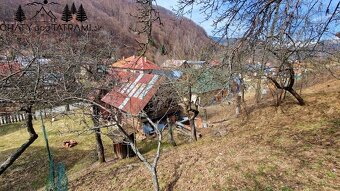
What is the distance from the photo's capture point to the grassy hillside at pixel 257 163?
5.11m

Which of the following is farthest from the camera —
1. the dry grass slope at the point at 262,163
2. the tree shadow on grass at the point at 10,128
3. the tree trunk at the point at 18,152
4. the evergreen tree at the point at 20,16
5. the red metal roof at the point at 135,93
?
the tree shadow on grass at the point at 10,128

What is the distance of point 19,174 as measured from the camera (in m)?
10.3

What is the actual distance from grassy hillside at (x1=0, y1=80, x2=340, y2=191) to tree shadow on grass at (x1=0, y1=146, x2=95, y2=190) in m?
0.04

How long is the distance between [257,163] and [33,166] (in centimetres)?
1011

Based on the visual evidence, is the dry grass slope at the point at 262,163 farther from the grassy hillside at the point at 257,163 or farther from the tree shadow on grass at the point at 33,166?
the tree shadow on grass at the point at 33,166

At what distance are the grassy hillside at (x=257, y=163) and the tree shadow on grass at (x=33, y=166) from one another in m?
0.04

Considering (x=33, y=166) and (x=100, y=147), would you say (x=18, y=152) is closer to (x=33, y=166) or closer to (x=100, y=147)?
(x=100, y=147)

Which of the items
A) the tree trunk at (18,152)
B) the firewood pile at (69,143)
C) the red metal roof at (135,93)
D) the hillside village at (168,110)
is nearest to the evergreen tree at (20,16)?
the hillside village at (168,110)

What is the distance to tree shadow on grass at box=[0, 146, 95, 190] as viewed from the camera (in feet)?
30.8

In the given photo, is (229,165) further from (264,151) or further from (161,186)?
(161,186)

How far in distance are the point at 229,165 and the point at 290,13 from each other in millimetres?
4181

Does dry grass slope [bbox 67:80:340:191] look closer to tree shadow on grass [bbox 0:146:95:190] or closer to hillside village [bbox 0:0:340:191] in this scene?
hillside village [bbox 0:0:340:191]

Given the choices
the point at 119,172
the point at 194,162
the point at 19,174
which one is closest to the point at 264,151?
the point at 194,162

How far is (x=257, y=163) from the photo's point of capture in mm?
5832
